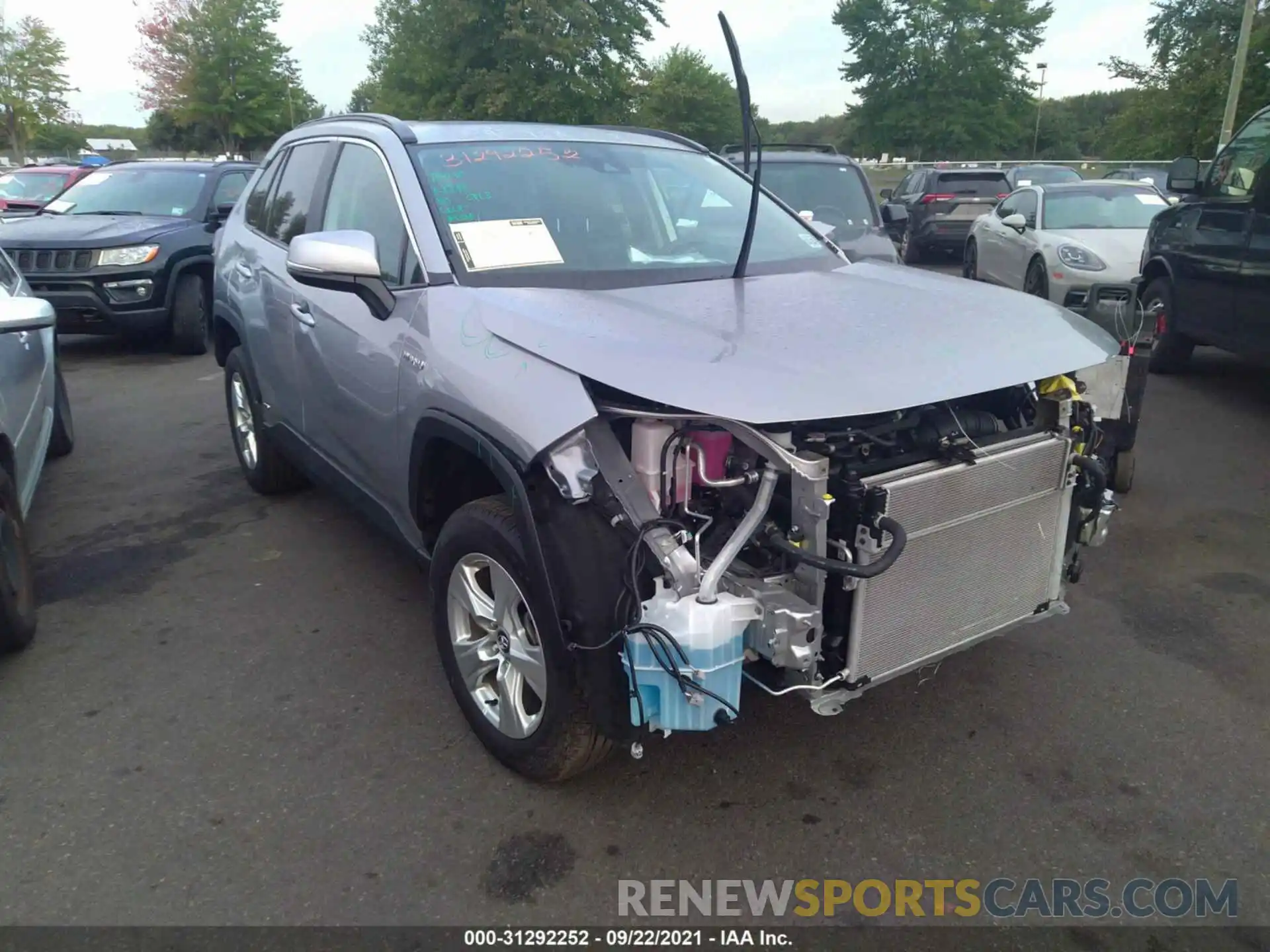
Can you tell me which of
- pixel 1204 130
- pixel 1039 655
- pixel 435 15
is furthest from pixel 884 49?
pixel 1039 655

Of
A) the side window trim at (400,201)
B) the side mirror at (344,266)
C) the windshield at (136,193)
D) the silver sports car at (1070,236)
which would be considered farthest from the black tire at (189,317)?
the silver sports car at (1070,236)

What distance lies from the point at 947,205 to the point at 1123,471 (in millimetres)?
12945

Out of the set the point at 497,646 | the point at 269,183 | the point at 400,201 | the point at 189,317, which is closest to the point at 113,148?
the point at 189,317

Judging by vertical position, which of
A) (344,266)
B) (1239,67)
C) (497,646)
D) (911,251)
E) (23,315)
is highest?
(1239,67)

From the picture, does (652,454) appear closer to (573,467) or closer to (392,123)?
(573,467)

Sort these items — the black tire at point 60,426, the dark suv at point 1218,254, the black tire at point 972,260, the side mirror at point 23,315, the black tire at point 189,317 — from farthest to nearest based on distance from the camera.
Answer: the black tire at point 972,260, the black tire at point 189,317, the dark suv at point 1218,254, the black tire at point 60,426, the side mirror at point 23,315

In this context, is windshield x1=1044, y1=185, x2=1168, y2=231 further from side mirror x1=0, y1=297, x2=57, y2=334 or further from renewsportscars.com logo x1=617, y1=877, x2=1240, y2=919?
side mirror x1=0, y1=297, x2=57, y2=334

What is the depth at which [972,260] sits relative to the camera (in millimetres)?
13109

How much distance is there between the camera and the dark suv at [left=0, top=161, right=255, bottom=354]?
8.91m

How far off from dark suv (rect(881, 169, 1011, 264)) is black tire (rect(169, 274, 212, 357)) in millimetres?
11266

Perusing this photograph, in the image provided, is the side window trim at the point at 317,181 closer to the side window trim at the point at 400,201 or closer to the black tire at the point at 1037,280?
the side window trim at the point at 400,201

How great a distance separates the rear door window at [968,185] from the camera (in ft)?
57.2

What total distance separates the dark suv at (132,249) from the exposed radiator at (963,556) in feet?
27.5

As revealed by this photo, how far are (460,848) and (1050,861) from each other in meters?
1.60
